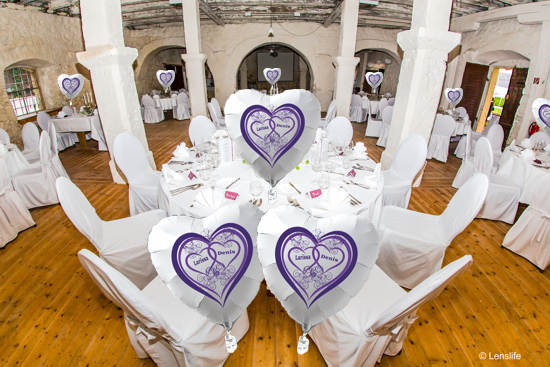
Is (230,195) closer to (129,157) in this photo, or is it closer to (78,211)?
(78,211)

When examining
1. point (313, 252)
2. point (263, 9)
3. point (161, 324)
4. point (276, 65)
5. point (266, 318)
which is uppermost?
point (263, 9)

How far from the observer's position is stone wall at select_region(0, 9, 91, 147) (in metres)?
5.66

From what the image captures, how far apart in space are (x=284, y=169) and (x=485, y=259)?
2290 millimetres

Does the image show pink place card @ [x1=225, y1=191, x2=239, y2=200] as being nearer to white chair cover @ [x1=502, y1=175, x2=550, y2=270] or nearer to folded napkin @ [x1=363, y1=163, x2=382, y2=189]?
folded napkin @ [x1=363, y1=163, x2=382, y2=189]

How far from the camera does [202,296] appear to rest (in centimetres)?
118

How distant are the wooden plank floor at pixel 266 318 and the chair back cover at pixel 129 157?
0.85 m

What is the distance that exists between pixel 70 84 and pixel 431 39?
21.9ft

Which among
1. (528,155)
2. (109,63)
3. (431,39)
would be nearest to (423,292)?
(528,155)

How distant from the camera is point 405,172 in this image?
9.70 ft

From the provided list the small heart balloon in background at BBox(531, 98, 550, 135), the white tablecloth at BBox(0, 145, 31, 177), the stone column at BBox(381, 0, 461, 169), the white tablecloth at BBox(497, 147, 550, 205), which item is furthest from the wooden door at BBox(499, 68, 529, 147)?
the white tablecloth at BBox(0, 145, 31, 177)

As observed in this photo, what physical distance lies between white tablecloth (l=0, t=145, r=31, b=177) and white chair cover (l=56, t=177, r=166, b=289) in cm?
203

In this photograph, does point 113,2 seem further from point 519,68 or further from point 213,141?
point 519,68

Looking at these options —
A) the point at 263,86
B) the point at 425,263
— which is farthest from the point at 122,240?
the point at 263,86

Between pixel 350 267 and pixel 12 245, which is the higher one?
pixel 350 267
